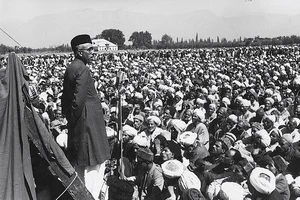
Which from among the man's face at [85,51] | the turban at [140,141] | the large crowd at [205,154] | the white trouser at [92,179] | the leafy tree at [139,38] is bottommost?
the large crowd at [205,154]

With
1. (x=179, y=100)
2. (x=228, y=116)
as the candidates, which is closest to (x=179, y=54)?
(x=179, y=100)

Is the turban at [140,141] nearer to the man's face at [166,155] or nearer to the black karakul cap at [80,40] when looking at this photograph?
the man's face at [166,155]

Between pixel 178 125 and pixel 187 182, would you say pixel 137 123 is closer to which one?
pixel 178 125

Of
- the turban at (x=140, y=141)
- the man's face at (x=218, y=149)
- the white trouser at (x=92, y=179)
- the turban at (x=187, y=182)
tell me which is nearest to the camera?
the white trouser at (x=92, y=179)

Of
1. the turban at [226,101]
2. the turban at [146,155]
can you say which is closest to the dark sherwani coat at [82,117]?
the turban at [146,155]

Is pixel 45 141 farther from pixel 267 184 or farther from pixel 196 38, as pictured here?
pixel 196 38

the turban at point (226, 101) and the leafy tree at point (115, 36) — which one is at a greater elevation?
the leafy tree at point (115, 36)

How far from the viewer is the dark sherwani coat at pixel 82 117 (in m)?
3.83

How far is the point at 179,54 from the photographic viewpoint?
2004 inches

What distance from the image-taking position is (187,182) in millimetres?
5059

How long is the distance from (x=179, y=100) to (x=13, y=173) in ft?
31.6

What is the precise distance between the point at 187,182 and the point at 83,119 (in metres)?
1.98

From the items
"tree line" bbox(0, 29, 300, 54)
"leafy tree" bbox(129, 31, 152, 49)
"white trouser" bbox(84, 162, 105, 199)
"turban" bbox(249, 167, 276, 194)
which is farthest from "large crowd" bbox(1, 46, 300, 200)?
"leafy tree" bbox(129, 31, 152, 49)

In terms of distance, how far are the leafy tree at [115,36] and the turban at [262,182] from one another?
3769 inches
